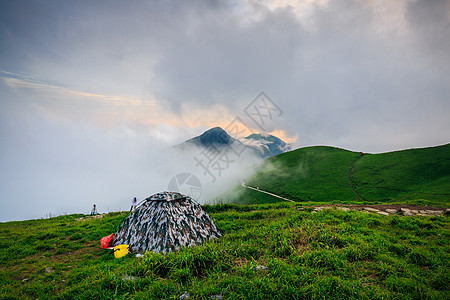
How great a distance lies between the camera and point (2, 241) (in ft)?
34.9

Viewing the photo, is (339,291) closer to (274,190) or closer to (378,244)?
(378,244)

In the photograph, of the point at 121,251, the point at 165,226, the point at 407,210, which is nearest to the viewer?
the point at 121,251

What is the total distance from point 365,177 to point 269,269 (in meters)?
63.7

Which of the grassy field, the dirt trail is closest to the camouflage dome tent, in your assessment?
the grassy field

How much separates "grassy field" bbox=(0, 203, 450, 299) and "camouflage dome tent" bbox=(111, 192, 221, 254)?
127 cm

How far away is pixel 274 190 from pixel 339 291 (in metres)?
57.8

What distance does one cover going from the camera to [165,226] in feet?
31.2

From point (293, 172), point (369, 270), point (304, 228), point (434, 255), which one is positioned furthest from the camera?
point (293, 172)

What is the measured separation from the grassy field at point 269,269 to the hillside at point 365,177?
130 feet

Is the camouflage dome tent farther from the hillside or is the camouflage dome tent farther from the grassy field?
the hillside

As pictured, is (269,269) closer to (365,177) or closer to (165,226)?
(165,226)

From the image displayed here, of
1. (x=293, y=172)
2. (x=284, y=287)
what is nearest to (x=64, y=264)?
(x=284, y=287)

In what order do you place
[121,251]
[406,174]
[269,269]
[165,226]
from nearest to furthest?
1. [269,269]
2. [121,251]
3. [165,226]
4. [406,174]

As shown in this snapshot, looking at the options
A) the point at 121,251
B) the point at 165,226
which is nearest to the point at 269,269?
the point at 165,226
